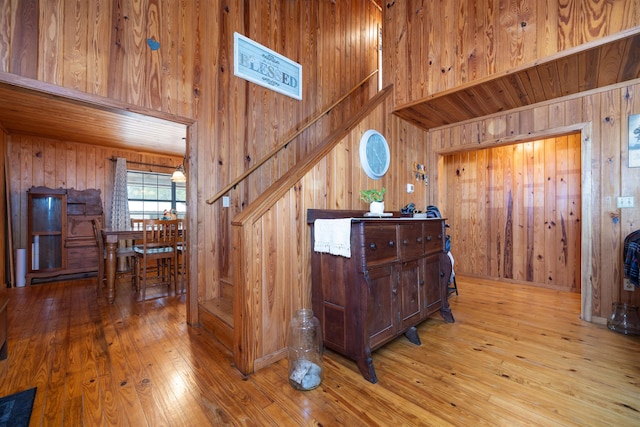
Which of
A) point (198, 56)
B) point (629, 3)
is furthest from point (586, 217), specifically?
point (198, 56)

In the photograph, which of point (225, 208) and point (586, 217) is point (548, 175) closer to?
point (586, 217)

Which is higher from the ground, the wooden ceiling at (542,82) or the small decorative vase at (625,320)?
the wooden ceiling at (542,82)

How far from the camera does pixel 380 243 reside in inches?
73.7

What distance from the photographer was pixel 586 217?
2.64 metres

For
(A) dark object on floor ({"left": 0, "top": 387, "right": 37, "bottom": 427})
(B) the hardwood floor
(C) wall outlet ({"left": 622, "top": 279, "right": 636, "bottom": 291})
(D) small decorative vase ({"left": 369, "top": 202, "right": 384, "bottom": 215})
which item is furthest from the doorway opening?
(A) dark object on floor ({"left": 0, "top": 387, "right": 37, "bottom": 427})

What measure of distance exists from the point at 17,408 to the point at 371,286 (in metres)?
2.07

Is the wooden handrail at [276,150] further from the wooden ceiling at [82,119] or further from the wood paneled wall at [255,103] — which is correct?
the wooden ceiling at [82,119]

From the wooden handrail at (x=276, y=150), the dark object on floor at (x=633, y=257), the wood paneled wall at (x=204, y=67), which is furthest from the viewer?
the wooden handrail at (x=276, y=150)

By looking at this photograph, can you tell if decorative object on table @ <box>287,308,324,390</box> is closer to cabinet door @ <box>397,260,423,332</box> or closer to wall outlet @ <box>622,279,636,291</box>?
cabinet door @ <box>397,260,423,332</box>

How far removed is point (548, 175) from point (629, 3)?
7.78ft

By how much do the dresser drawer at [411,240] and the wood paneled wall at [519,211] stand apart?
1.89 metres

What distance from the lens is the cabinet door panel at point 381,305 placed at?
1.81 m

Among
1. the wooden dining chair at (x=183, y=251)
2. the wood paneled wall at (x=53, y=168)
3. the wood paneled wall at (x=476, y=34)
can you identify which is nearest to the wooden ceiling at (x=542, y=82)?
the wood paneled wall at (x=476, y=34)

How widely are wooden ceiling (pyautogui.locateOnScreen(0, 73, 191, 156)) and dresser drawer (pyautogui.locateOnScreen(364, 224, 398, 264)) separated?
207cm
